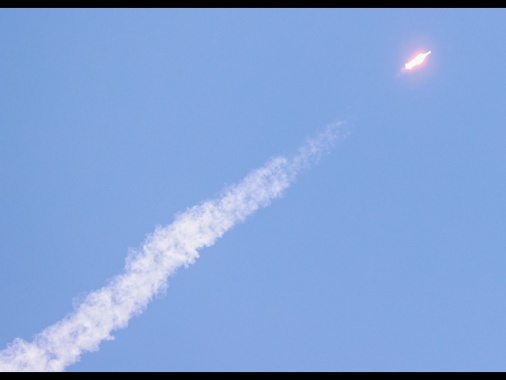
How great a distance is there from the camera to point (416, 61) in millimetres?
20203

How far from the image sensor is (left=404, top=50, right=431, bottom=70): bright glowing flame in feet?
66.1

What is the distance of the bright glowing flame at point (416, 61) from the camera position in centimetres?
2016
